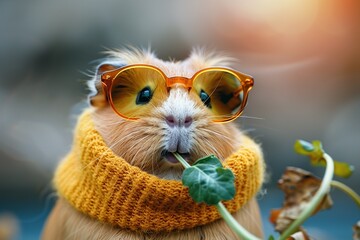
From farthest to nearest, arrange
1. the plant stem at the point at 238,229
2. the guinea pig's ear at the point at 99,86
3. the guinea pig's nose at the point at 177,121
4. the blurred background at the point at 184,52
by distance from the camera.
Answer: the blurred background at the point at 184,52, the guinea pig's ear at the point at 99,86, the guinea pig's nose at the point at 177,121, the plant stem at the point at 238,229

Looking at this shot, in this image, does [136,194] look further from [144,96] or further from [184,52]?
[184,52]

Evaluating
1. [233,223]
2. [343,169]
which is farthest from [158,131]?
[343,169]

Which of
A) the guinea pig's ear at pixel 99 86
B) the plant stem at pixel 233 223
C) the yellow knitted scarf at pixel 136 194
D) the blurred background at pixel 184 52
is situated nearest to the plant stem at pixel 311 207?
the plant stem at pixel 233 223

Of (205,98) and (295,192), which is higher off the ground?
(205,98)

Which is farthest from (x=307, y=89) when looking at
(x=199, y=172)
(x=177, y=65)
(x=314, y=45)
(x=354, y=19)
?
(x=199, y=172)

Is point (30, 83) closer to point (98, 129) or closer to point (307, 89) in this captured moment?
point (307, 89)

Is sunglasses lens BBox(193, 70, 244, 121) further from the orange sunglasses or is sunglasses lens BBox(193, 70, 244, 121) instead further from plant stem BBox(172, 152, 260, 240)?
plant stem BBox(172, 152, 260, 240)

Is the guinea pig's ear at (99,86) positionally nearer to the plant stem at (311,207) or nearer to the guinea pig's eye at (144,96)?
the guinea pig's eye at (144,96)
